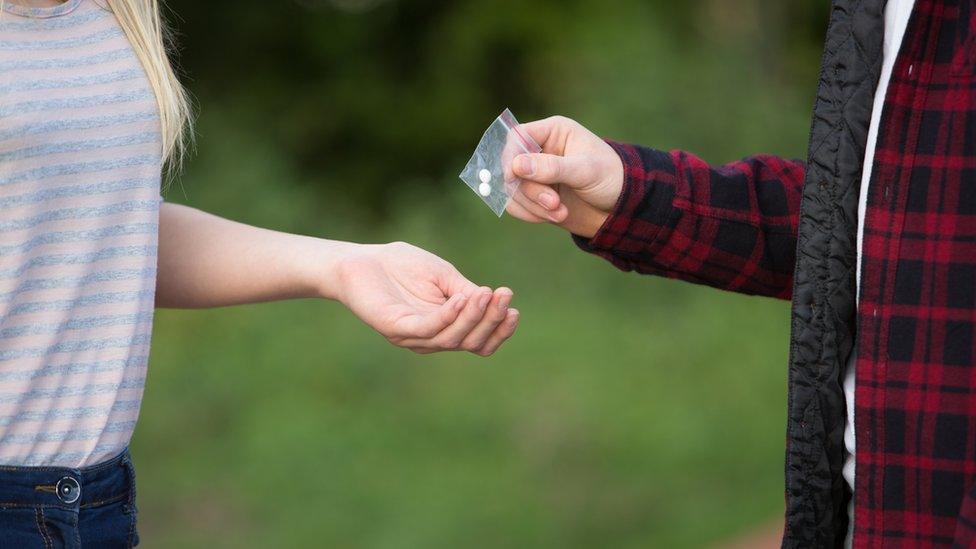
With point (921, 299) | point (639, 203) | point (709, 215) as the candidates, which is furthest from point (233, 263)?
point (921, 299)

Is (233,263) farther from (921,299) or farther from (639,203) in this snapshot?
(921,299)

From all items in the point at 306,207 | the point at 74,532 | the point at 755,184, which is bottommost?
the point at 306,207

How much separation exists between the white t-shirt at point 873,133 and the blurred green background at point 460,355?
2611 mm

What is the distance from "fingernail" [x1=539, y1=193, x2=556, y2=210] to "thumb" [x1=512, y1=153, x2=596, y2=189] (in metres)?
0.03

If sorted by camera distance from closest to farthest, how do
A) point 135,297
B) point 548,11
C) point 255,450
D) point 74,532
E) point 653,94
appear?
1. point 74,532
2. point 135,297
3. point 255,450
4. point 653,94
5. point 548,11

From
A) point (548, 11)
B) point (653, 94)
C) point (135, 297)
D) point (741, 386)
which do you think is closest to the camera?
point (135, 297)

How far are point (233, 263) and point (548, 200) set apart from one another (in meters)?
0.60

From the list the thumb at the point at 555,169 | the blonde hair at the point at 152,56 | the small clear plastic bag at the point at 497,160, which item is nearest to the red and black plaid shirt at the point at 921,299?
the thumb at the point at 555,169

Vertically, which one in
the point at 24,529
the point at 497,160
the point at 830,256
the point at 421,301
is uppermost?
the point at 497,160

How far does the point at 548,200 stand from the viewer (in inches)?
82.1

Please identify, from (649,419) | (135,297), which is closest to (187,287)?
(135,297)

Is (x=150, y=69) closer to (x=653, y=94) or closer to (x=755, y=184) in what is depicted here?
(x=755, y=184)

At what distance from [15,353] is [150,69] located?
53cm

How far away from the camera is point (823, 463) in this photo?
1772 millimetres
